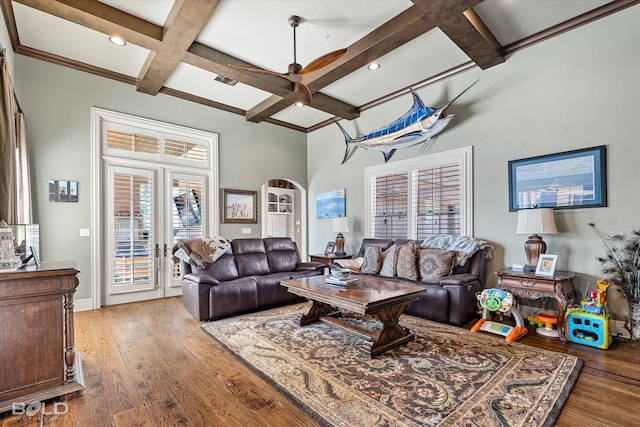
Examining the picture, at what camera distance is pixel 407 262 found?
4.11 meters

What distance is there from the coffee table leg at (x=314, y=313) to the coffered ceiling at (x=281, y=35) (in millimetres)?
3019

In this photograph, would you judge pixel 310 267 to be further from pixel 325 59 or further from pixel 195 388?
pixel 325 59

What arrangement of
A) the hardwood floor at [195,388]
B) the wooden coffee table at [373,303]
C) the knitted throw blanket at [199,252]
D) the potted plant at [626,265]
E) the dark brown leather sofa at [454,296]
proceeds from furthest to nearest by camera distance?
the knitted throw blanket at [199,252], the dark brown leather sofa at [454,296], the potted plant at [626,265], the wooden coffee table at [373,303], the hardwood floor at [195,388]

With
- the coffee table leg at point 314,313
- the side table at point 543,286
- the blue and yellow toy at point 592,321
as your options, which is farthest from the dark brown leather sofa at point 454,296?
the coffee table leg at point 314,313

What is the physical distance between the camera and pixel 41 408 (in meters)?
1.94

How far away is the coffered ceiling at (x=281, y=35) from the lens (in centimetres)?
307

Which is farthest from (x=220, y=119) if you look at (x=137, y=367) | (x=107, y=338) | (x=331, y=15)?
(x=137, y=367)

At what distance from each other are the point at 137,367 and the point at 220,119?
445 centimetres

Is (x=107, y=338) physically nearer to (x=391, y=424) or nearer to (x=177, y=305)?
(x=177, y=305)

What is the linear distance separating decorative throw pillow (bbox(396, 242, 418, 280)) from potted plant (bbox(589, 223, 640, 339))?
6.26ft

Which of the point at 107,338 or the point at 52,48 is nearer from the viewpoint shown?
the point at 107,338

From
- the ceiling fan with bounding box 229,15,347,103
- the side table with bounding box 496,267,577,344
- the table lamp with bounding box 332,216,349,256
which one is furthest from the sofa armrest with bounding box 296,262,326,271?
the ceiling fan with bounding box 229,15,347,103

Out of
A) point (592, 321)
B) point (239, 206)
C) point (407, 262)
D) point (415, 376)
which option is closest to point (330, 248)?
point (239, 206)

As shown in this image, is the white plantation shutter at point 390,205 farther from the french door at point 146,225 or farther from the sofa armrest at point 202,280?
the french door at point 146,225
